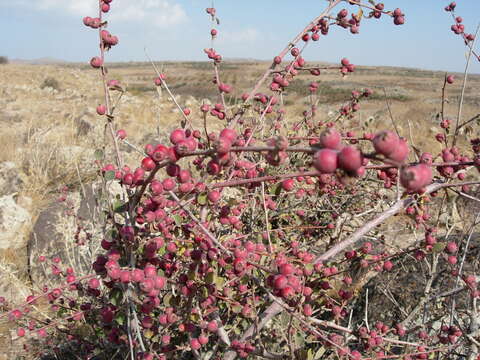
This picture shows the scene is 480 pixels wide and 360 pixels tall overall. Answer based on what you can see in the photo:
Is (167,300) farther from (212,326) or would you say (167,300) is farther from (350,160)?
(350,160)

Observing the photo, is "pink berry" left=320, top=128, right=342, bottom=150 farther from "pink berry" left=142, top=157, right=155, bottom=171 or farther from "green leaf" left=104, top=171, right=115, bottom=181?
"green leaf" left=104, top=171, right=115, bottom=181

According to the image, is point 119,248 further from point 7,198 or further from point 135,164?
point 135,164

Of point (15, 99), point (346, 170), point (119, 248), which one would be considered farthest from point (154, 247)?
point (15, 99)

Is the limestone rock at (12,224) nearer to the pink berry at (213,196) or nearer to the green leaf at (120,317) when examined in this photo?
the green leaf at (120,317)

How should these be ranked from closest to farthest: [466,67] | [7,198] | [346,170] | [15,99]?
1. [346,170]
2. [466,67]
3. [7,198]
4. [15,99]

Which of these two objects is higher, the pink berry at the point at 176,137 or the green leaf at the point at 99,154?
the pink berry at the point at 176,137

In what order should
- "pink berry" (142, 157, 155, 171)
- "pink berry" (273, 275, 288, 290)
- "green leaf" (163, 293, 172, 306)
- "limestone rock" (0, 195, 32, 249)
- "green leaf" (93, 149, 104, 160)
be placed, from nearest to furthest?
"pink berry" (142, 157, 155, 171) → "pink berry" (273, 275, 288, 290) → "green leaf" (93, 149, 104, 160) → "green leaf" (163, 293, 172, 306) → "limestone rock" (0, 195, 32, 249)

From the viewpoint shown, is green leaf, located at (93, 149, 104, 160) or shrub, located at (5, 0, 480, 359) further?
green leaf, located at (93, 149, 104, 160)

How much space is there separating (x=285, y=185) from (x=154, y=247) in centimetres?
52

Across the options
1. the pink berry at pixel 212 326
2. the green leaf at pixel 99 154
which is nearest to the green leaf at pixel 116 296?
the pink berry at pixel 212 326

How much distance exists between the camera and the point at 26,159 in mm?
6180

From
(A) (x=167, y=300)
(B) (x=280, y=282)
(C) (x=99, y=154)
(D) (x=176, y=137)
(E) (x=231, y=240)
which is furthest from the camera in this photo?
(E) (x=231, y=240)

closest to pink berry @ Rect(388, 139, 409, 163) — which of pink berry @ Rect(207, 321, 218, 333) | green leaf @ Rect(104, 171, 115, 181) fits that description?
green leaf @ Rect(104, 171, 115, 181)

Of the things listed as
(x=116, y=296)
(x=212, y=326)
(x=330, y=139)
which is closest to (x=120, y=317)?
(x=116, y=296)
